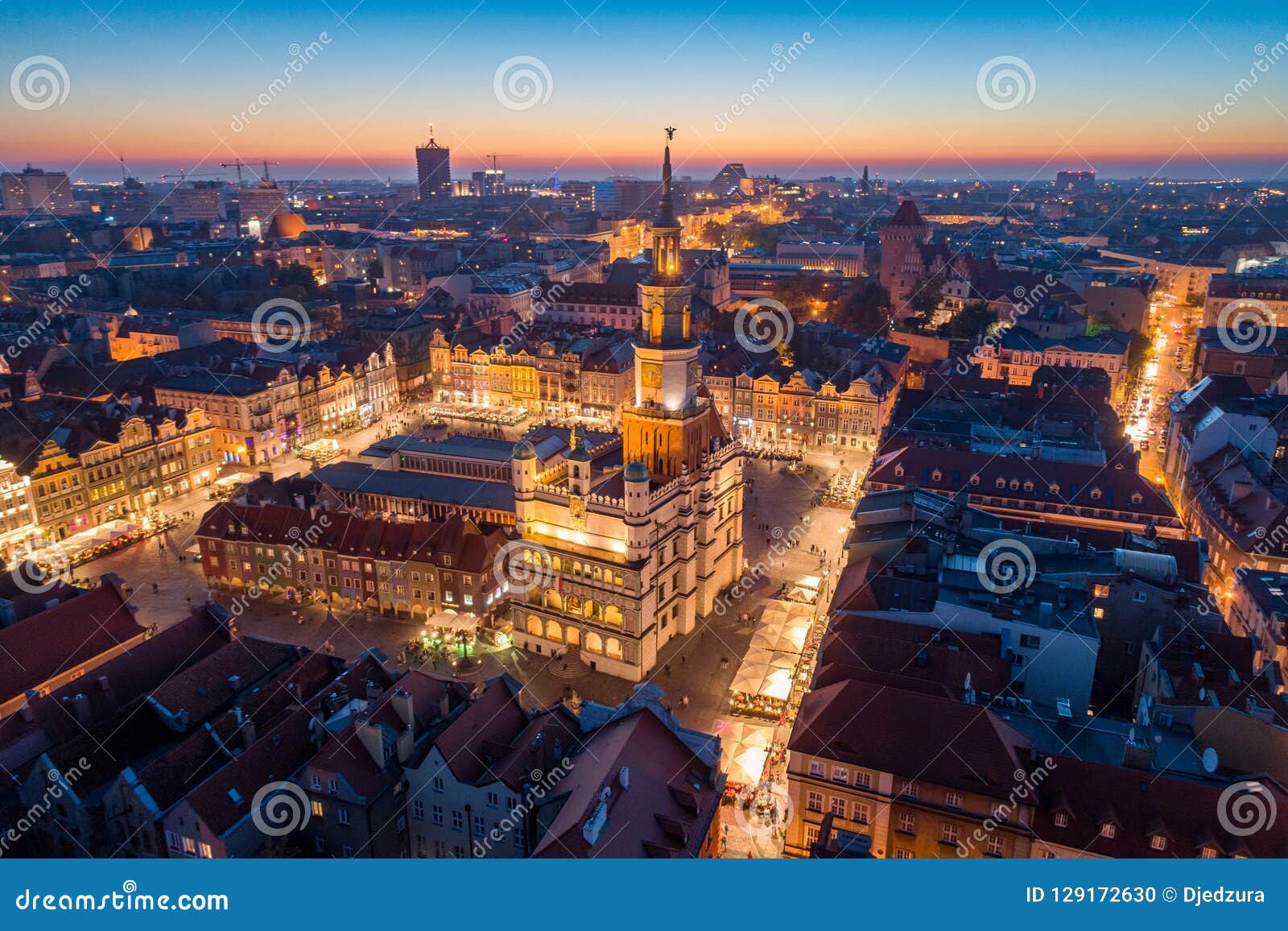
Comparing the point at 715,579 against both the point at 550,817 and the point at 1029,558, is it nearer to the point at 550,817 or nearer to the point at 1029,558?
the point at 1029,558

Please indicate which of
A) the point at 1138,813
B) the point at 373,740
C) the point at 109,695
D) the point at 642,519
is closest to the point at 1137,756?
the point at 1138,813

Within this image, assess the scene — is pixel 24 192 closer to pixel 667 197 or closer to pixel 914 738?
pixel 667 197

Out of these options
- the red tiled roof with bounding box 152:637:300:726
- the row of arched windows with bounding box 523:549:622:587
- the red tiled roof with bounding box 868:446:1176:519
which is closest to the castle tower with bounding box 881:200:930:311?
the red tiled roof with bounding box 868:446:1176:519

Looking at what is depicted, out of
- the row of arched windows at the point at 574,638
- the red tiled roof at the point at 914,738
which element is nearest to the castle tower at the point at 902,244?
the row of arched windows at the point at 574,638

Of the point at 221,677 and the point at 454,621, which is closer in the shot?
the point at 221,677

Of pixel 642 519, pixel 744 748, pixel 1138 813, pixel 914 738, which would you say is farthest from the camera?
pixel 642 519

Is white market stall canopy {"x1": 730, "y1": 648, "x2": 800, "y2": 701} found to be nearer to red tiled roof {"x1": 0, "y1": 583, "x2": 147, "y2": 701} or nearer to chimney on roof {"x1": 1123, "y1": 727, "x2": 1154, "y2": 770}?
chimney on roof {"x1": 1123, "y1": 727, "x2": 1154, "y2": 770}
